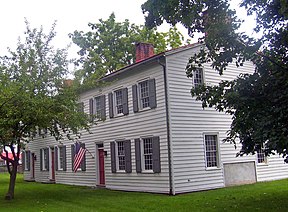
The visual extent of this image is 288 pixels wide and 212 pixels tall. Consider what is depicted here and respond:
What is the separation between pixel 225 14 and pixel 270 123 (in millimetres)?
3571

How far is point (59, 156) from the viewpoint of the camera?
83.6 ft

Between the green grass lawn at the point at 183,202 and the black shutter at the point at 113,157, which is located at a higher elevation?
the black shutter at the point at 113,157

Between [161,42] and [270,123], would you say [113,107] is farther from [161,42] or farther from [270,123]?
[161,42]

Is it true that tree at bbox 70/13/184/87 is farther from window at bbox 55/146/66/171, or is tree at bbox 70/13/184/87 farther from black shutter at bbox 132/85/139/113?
black shutter at bbox 132/85/139/113

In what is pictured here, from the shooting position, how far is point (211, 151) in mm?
17406

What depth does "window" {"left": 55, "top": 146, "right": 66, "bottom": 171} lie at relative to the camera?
24.7 metres

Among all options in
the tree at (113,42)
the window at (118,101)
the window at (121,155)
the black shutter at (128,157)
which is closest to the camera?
the black shutter at (128,157)

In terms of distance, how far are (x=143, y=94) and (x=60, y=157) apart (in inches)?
414

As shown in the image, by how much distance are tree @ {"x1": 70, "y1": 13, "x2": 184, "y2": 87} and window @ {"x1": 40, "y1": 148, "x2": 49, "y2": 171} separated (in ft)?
37.5

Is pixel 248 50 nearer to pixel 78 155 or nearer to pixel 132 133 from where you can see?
pixel 132 133

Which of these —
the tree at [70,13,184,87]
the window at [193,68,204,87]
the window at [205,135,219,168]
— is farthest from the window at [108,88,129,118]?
the tree at [70,13,184,87]

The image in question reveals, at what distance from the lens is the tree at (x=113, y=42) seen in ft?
122

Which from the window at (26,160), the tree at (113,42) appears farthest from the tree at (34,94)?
the tree at (113,42)

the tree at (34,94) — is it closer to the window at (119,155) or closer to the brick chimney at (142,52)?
the window at (119,155)
